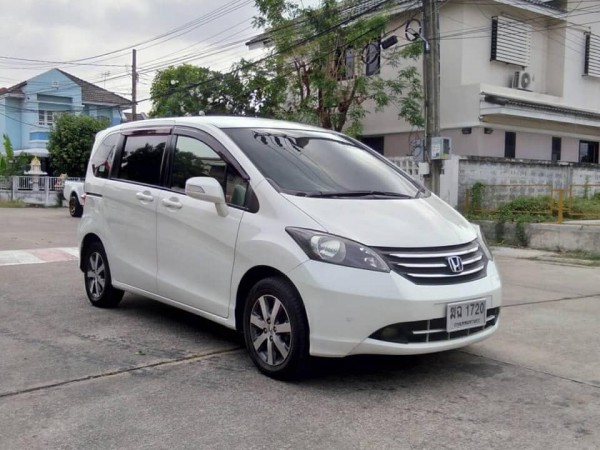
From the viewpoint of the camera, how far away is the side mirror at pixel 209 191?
4.45 m

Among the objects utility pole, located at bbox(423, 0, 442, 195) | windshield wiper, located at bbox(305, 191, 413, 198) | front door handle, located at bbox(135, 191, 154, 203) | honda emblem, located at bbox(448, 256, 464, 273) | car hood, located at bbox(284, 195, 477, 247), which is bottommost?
honda emblem, located at bbox(448, 256, 464, 273)

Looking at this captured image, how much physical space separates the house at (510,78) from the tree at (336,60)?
73 centimetres

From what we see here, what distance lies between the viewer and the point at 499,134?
17922 millimetres

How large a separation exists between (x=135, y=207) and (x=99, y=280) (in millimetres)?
1140

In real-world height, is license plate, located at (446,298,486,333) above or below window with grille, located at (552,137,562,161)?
below

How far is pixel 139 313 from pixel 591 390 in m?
4.07

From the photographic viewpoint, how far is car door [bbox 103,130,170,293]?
17.5 feet

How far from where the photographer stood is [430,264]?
392 centimetres

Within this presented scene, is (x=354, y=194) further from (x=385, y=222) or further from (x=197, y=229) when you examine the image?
(x=197, y=229)

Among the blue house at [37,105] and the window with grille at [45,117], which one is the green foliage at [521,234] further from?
the window with grille at [45,117]

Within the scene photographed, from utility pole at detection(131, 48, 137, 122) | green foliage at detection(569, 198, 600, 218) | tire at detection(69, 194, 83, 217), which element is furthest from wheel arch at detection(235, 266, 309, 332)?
utility pole at detection(131, 48, 137, 122)

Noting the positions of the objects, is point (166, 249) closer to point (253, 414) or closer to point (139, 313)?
point (139, 313)

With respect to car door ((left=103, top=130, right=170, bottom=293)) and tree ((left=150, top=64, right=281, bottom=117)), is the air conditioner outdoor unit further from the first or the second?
car door ((left=103, top=130, right=170, bottom=293))

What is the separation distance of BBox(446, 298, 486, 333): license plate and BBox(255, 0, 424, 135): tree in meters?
12.5
